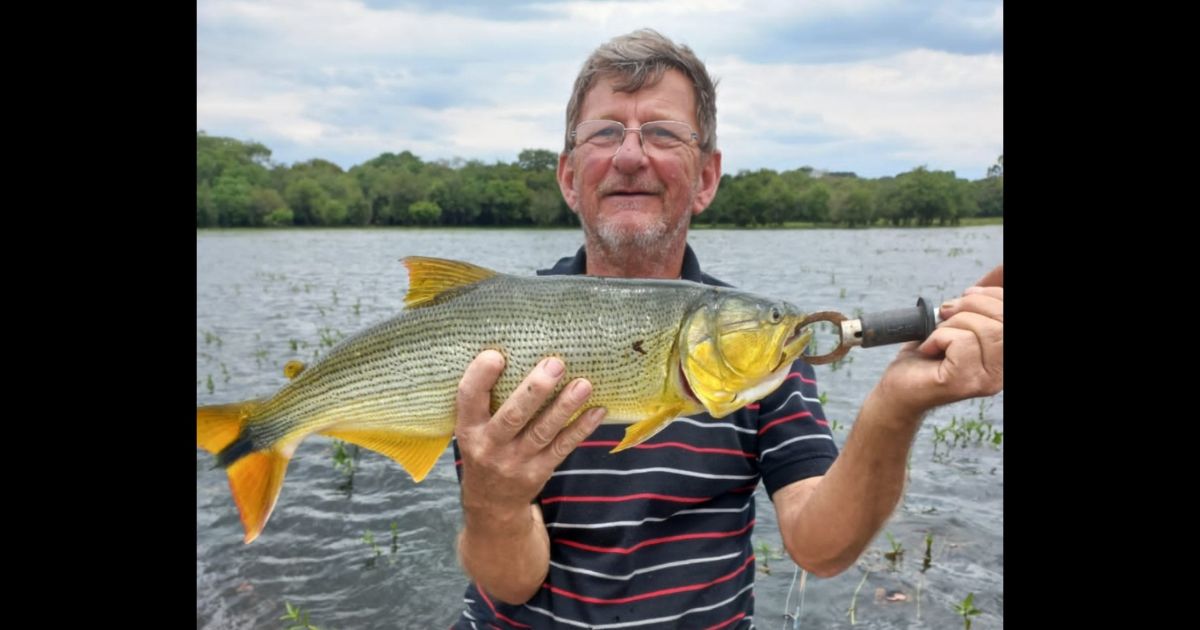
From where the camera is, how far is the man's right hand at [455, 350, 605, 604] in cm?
239

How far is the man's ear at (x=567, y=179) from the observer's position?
3693 millimetres

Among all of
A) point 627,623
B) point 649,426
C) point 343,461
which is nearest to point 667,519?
point 627,623

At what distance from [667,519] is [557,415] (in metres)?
0.85

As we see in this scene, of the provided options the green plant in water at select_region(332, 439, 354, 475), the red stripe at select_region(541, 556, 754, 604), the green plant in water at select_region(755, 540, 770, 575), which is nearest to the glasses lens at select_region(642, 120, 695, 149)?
the red stripe at select_region(541, 556, 754, 604)

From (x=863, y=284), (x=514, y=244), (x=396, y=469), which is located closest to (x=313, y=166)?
(x=514, y=244)

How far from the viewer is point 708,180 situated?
12.6 feet

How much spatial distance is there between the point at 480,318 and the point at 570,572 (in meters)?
1.13

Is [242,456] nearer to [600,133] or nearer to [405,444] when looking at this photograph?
[405,444]

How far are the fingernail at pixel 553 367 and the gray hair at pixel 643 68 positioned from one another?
5.12ft

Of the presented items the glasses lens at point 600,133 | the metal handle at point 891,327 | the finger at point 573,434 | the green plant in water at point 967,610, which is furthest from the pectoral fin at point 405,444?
the green plant in water at point 967,610

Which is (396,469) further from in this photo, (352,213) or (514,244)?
(352,213)

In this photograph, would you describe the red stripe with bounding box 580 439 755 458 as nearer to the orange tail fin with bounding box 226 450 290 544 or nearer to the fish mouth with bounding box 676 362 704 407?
the fish mouth with bounding box 676 362 704 407

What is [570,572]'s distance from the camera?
9.68 feet

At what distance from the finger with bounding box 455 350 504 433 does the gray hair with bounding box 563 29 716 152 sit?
1603 mm
